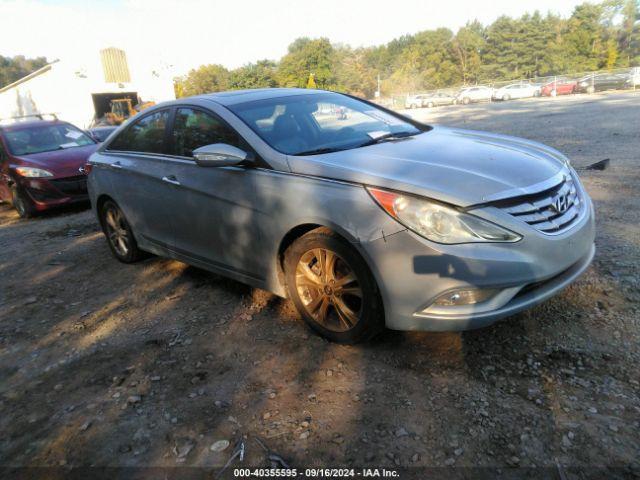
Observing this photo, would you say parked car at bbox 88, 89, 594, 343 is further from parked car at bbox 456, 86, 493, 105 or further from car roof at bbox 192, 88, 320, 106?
parked car at bbox 456, 86, 493, 105

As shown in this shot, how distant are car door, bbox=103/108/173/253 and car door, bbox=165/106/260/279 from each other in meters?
0.15

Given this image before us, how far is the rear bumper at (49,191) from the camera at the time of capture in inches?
311

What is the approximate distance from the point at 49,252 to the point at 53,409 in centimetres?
376

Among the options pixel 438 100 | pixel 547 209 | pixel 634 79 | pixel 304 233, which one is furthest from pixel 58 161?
pixel 438 100

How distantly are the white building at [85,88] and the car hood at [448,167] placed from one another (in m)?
40.9

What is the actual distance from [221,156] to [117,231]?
2340 mm

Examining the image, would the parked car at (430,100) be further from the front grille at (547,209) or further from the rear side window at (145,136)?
the front grille at (547,209)

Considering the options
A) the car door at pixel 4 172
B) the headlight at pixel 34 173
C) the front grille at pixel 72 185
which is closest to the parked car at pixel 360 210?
the front grille at pixel 72 185

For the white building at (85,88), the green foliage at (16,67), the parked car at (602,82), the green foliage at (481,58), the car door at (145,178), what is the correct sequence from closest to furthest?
the car door at (145,178), the parked car at (602,82), the white building at (85,88), the green foliage at (481,58), the green foliage at (16,67)

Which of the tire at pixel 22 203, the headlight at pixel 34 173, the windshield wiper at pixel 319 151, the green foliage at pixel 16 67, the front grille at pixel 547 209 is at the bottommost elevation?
the tire at pixel 22 203

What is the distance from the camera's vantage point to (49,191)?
25.9 feet

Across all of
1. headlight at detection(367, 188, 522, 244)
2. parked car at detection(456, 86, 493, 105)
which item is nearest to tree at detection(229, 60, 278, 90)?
parked car at detection(456, 86, 493, 105)

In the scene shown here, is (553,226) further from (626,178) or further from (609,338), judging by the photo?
(626,178)

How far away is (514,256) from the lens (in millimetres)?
2469
